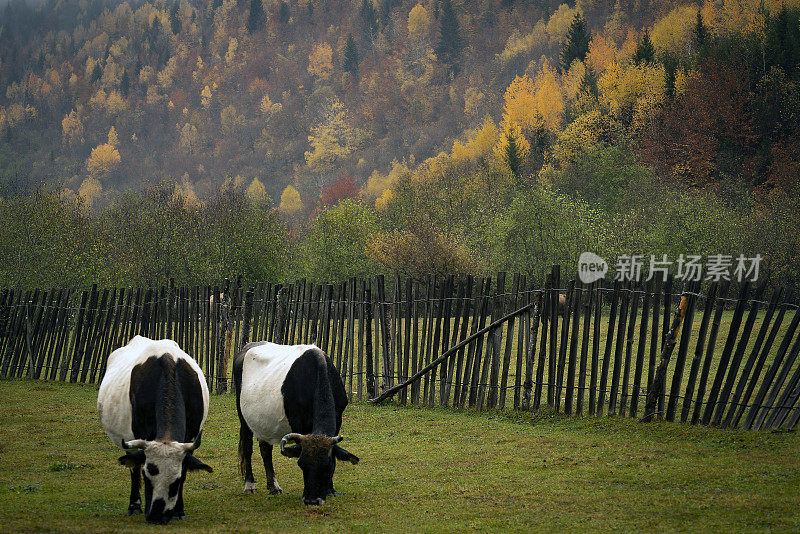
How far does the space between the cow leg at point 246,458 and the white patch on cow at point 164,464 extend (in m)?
1.76

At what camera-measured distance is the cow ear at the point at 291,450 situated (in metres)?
7.05

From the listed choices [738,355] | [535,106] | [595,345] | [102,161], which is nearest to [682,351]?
[738,355]

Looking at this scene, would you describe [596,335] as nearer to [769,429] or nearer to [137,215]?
[769,429]

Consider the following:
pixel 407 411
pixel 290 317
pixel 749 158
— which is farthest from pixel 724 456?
pixel 749 158

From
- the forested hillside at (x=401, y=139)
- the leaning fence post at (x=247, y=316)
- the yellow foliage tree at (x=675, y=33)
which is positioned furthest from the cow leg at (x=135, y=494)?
the yellow foliage tree at (x=675, y=33)

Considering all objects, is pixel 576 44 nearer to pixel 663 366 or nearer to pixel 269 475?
pixel 663 366

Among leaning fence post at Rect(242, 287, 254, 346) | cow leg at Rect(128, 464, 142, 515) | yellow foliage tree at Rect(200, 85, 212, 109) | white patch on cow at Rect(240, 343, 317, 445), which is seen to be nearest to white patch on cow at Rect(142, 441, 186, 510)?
cow leg at Rect(128, 464, 142, 515)

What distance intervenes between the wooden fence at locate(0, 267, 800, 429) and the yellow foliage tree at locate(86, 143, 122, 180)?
14190cm

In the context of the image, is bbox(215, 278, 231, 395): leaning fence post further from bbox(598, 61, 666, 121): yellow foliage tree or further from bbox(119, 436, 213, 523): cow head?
bbox(598, 61, 666, 121): yellow foliage tree

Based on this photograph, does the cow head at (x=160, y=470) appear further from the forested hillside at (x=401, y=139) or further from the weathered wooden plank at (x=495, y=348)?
the forested hillside at (x=401, y=139)

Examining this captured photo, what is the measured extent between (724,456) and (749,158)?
47454mm

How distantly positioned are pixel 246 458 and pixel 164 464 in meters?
1.94

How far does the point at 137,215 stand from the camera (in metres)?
53.5

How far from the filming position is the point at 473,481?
26.8ft
